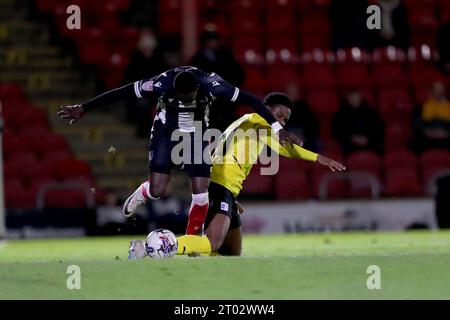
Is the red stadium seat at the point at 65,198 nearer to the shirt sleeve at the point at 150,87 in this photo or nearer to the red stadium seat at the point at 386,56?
the red stadium seat at the point at 386,56

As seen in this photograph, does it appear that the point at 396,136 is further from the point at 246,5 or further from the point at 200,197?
the point at 200,197

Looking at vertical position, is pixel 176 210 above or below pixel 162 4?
below

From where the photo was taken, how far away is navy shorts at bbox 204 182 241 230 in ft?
36.1

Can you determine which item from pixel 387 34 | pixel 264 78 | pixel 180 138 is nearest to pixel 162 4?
pixel 264 78

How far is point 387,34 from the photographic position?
19219 mm

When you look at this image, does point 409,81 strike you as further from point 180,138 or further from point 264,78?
point 180,138

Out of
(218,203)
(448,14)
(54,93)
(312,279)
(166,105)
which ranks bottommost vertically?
(312,279)

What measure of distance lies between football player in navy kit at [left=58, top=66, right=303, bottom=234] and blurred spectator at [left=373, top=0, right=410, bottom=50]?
8.24 metres

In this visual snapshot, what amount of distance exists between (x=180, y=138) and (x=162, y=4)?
30.1 feet

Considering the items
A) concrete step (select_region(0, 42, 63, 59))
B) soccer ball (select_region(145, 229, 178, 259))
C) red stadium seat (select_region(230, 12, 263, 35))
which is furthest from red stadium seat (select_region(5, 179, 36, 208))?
soccer ball (select_region(145, 229, 178, 259))

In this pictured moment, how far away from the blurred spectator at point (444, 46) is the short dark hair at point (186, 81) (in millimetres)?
9044

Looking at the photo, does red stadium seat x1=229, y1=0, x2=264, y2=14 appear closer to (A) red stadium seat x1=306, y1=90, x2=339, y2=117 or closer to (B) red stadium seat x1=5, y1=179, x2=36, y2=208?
→ (A) red stadium seat x1=306, y1=90, x2=339, y2=117

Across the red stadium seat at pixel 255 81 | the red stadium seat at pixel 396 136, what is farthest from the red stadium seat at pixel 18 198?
the red stadium seat at pixel 396 136

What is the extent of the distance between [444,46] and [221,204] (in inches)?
363
